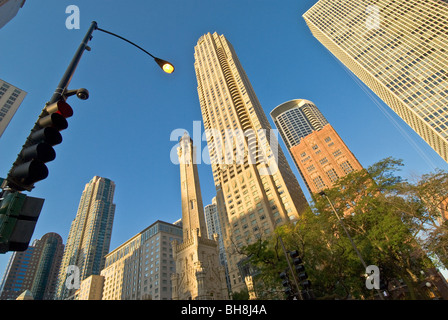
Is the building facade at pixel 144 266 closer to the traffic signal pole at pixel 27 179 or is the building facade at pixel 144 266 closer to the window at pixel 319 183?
the window at pixel 319 183

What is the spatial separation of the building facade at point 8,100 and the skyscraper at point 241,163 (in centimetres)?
7382

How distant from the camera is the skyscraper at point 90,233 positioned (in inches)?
5241

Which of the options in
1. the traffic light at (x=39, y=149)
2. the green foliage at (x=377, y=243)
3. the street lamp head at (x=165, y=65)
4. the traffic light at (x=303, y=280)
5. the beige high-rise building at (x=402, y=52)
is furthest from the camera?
the beige high-rise building at (x=402, y=52)

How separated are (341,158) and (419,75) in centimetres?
4093

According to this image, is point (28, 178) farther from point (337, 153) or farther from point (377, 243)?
point (337, 153)

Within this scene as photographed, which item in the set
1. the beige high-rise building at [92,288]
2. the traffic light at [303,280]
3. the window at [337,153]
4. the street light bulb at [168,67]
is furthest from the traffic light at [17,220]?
the beige high-rise building at [92,288]

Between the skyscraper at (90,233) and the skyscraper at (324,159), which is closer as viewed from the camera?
the skyscraper at (324,159)

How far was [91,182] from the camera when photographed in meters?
172

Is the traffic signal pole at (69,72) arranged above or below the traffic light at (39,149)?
above

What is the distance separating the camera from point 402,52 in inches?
3720

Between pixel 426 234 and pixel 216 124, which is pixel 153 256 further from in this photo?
pixel 426 234

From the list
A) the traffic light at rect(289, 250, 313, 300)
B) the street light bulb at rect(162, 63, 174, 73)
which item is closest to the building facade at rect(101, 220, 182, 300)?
the traffic light at rect(289, 250, 313, 300)

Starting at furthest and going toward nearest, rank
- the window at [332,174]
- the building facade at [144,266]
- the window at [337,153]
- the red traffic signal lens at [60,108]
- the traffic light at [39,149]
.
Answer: the window at [337,153] → the window at [332,174] → the building facade at [144,266] → the red traffic signal lens at [60,108] → the traffic light at [39,149]

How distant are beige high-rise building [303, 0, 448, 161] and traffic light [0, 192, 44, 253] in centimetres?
10737
